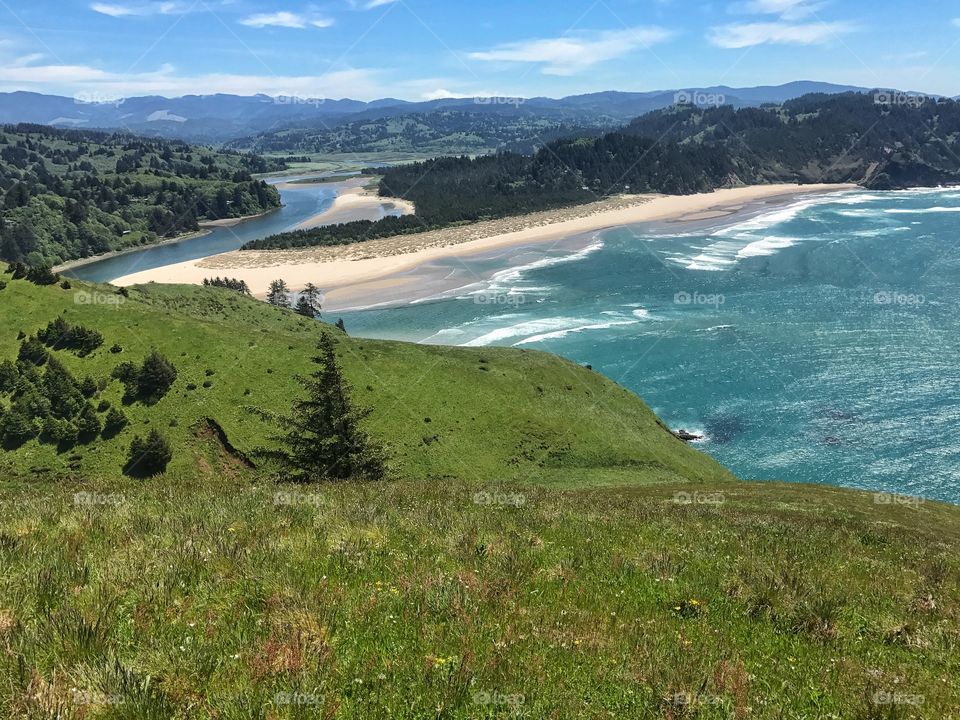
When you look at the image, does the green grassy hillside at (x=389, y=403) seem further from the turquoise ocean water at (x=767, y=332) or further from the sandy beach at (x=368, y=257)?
the sandy beach at (x=368, y=257)

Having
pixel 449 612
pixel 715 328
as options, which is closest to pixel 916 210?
pixel 715 328

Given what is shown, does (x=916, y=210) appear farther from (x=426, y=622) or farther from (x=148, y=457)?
(x=426, y=622)

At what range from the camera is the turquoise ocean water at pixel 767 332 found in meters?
55.0

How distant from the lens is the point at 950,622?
32.7ft

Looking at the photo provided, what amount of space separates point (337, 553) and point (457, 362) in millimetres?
42808

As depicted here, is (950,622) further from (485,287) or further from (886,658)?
(485,287)

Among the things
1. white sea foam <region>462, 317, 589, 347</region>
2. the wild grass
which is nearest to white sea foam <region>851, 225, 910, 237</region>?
white sea foam <region>462, 317, 589, 347</region>

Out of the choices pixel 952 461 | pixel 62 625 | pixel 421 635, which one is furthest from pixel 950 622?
pixel 952 461

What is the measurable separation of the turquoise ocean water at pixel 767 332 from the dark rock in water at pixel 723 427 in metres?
0.21

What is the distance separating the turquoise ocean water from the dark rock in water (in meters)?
0.21

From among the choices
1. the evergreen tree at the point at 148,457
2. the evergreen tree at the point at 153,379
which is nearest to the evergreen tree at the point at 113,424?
the evergreen tree at the point at 153,379

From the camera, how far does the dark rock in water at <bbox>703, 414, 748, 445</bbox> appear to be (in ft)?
190

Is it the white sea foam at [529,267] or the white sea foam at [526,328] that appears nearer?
the white sea foam at [526,328]

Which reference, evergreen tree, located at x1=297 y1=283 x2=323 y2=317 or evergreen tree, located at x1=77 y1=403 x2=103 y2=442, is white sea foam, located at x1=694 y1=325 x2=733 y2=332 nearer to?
evergreen tree, located at x1=297 y1=283 x2=323 y2=317
